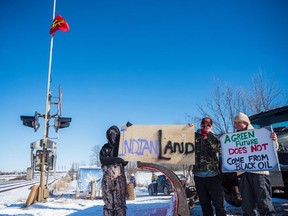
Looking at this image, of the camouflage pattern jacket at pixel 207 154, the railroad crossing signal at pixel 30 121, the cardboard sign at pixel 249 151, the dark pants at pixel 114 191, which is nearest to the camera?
the cardboard sign at pixel 249 151

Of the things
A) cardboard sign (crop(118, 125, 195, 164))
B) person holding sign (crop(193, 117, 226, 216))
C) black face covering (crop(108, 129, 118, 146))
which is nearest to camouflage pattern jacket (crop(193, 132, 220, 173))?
person holding sign (crop(193, 117, 226, 216))

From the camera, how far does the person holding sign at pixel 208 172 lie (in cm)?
380

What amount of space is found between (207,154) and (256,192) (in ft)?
2.87

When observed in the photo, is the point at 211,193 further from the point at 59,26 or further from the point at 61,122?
the point at 59,26

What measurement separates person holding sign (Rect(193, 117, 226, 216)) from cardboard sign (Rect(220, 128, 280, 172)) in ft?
0.54

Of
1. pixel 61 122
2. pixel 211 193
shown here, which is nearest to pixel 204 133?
pixel 211 193

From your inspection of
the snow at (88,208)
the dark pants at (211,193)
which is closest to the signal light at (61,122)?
the snow at (88,208)

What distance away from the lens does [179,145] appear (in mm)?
4191

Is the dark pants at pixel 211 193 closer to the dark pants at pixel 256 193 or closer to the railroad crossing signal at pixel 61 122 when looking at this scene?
the dark pants at pixel 256 193

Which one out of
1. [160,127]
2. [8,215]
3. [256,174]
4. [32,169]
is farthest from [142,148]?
[32,169]

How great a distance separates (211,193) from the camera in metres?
3.84

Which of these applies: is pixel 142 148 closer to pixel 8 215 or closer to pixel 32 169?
pixel 8 215

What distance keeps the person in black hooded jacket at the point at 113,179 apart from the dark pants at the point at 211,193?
52.0 inches

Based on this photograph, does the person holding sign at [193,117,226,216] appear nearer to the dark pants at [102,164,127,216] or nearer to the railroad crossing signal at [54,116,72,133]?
the dark pants at [102,164,127,216]
